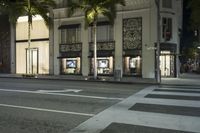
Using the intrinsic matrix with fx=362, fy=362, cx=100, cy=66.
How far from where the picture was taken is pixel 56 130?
27.3 ft

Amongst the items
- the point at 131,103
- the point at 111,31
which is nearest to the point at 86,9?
the point at 111,31

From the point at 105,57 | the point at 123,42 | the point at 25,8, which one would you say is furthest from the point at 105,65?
the point at 25,8

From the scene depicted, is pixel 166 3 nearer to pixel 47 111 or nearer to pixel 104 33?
pixel 104 33

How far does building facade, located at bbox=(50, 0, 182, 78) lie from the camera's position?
3359 cm

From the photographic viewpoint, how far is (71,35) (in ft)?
126

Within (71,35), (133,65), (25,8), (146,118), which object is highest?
(25,8)

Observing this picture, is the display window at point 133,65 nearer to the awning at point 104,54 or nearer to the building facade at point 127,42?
the building facade at point 127,42

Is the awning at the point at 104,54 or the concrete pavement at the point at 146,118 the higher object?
the awning at the point at 104,54

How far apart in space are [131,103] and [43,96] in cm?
401

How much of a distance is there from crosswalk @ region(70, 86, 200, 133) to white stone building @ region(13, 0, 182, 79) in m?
19.6

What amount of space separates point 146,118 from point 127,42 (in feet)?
83.8

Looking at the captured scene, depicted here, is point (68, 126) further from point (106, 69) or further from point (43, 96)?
point (106, 69)

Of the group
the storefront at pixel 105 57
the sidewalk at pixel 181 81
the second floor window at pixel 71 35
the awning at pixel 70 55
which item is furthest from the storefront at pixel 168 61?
the second floor window at pixel 71 35

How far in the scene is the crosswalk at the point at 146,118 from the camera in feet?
27.5
